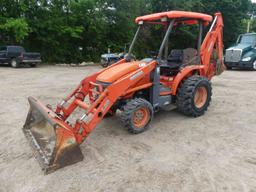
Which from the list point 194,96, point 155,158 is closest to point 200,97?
point 194,96

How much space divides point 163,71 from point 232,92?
3.49 metres

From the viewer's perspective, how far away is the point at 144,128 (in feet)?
14.8

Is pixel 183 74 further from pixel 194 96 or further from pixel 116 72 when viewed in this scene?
pixel 116 72

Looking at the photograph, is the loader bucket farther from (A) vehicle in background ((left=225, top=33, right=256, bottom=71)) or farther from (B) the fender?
(A) vehicle in background ((left=225, top=33, right=256, bottom=71))

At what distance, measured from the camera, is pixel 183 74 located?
5012mm

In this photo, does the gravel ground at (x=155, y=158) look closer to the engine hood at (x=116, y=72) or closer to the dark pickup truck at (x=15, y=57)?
the engine hood at (x=116, y=72)

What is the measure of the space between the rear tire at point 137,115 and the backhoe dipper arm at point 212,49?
6.47ft

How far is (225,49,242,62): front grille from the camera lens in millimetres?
13562

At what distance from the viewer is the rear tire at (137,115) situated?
4136 mm

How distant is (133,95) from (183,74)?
3.77ft

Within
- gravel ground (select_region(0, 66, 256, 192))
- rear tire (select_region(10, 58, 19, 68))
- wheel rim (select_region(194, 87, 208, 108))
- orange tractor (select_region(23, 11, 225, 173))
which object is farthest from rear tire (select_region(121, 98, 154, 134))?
rear tire (select_region(10, 58, 19, 68))

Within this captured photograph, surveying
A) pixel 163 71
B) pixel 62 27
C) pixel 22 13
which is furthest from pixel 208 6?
pixel 163 71

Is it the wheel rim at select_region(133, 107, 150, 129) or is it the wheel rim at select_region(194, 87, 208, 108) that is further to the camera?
the wheel rim at select_region(194, 87, 208, 108)

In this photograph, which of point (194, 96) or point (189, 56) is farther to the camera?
point (189, 56)
